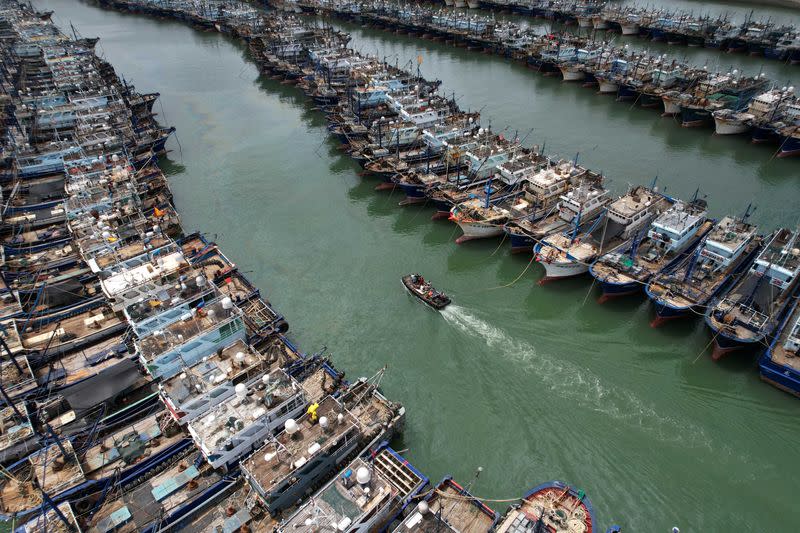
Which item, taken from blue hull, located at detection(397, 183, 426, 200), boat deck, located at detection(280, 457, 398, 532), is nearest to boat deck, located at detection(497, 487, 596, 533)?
boat deck, located at detection(280, 457, 398, 532)

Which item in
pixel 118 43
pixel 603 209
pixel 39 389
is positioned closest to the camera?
pixel 39 389

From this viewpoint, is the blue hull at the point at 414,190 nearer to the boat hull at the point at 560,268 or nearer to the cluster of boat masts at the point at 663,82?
the boat hull at the point at 560,268

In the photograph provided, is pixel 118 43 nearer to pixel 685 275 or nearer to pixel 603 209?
pixel 603 209

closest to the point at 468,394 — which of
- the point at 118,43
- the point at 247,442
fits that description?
the point at 247,442

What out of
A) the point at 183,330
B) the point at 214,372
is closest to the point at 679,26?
the point at 183,330

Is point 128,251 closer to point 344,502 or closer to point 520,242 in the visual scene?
point 344,502

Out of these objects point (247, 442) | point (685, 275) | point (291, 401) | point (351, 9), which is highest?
point (351, 9)

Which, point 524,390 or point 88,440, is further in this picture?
point 524,390
